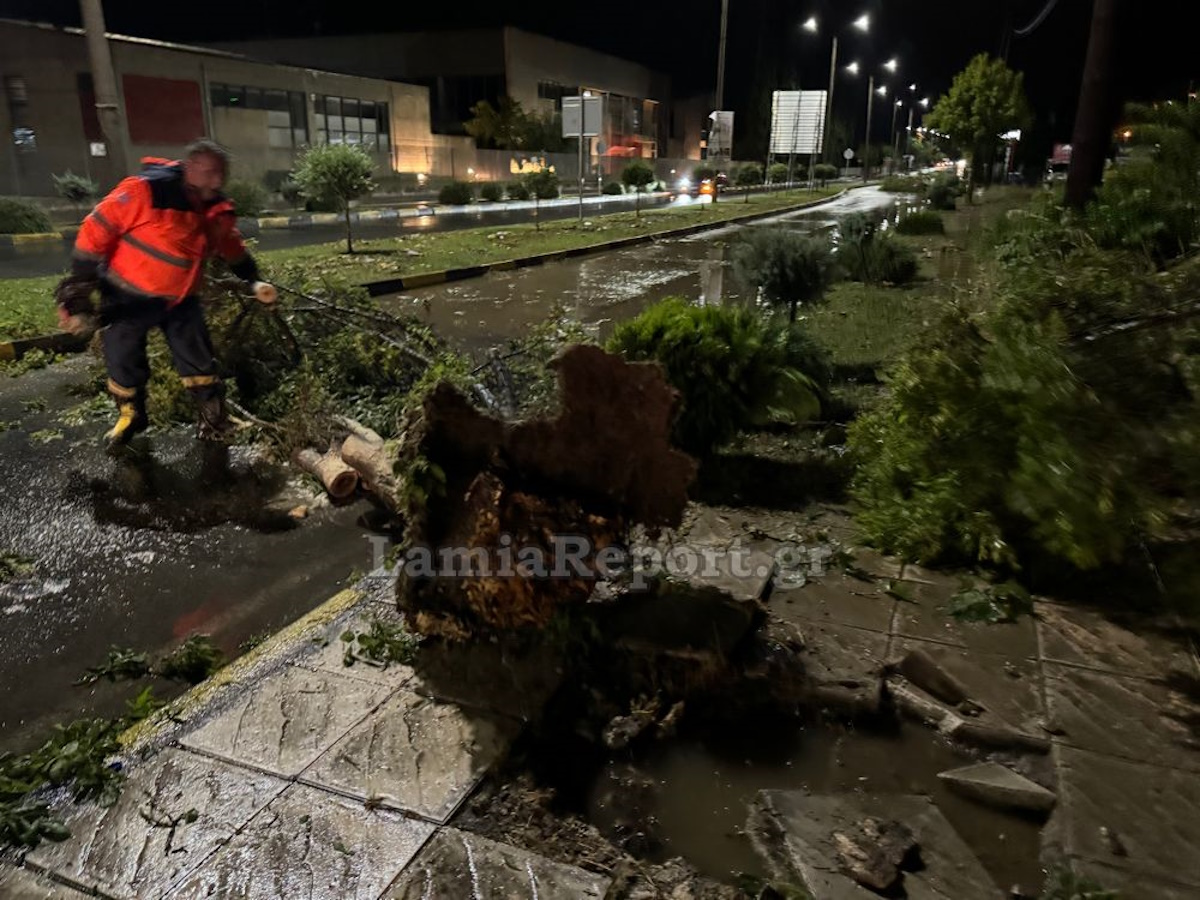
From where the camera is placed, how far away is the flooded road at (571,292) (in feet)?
35.6

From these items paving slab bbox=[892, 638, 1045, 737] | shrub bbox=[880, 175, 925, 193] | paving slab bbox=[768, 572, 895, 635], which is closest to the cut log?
paving slab bbox=[768, 572, 895, 635]

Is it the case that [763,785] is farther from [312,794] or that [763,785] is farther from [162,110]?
[162,110]

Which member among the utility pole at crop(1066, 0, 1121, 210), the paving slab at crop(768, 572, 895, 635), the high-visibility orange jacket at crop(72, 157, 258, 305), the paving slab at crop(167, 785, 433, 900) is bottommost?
the paving slab at crop(167, 785, 433, 900)

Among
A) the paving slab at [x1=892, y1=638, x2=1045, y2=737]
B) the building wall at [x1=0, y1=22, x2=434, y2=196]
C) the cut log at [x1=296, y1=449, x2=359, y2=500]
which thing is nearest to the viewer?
the paving slab at [x1=892, y1=638, x2=1045, y2=737]

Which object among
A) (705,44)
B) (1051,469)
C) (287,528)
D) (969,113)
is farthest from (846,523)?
(705,44)

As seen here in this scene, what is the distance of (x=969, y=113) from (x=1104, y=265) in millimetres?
30923

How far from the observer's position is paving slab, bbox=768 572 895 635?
3.69m

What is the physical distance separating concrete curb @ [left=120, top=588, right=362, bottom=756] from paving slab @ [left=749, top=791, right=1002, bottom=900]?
202 cm

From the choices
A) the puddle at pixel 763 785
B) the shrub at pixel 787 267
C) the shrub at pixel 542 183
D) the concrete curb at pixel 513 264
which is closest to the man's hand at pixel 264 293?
the concrete curb at pixel 513 264

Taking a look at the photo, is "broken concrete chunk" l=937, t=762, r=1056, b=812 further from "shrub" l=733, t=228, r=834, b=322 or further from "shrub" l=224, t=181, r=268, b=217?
"shrub" l=224, t=181, r=268, b=217

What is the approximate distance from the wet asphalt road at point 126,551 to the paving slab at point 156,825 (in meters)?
0.74

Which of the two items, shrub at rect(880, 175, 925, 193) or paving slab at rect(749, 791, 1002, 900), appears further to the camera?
shrub at rect(880, 175, 925, 193)

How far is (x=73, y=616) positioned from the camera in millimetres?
4121

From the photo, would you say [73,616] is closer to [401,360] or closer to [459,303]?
[401,360]
